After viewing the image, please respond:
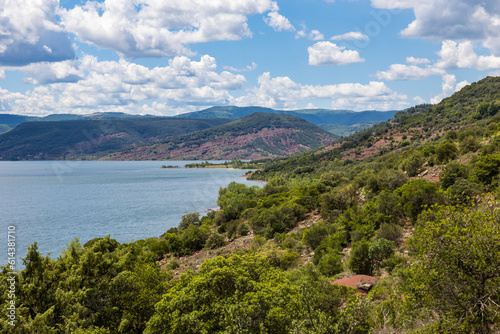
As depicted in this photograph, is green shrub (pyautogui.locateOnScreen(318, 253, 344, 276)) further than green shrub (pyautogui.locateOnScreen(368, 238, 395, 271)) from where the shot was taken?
Yes

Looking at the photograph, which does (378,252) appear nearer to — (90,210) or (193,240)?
(193,240)

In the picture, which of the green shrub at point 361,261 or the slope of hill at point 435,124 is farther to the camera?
the slope of hill at point 435,124

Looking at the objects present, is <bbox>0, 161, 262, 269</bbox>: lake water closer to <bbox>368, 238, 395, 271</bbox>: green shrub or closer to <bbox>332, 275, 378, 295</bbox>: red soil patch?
→ <bbox>332, 275, 378, 295</bbox>: red soil patch

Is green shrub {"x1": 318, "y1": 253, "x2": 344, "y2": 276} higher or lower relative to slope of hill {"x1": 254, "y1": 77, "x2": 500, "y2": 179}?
lower

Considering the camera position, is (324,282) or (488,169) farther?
(488,169)

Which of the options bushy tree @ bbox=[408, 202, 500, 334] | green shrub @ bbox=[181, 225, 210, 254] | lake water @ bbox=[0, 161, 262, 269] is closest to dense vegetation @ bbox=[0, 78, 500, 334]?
bushy tree @ bbox=[408, 202, 500, 334]

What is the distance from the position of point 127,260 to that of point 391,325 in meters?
14.5

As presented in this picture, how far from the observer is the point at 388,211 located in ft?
101

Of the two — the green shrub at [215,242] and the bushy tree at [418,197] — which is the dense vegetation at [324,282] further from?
the green shrub at [215,242]

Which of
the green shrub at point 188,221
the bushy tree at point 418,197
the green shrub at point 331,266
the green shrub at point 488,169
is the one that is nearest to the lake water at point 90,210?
the green shrub at point 188,221

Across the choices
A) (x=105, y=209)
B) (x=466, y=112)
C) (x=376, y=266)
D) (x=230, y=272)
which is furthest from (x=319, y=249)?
(x=466, y=112)

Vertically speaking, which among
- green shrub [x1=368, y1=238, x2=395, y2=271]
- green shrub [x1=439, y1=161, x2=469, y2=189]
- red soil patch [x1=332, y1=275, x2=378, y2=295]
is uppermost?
green shrub [x1=439, y1=161, x2=469, y2=189]

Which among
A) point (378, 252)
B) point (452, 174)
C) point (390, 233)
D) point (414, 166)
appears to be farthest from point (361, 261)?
point (414, 166)

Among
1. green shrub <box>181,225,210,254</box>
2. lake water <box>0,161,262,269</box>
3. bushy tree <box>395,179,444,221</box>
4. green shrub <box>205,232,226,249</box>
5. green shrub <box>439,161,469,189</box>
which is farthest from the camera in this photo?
lake water <box>0,161,262,269</box>
